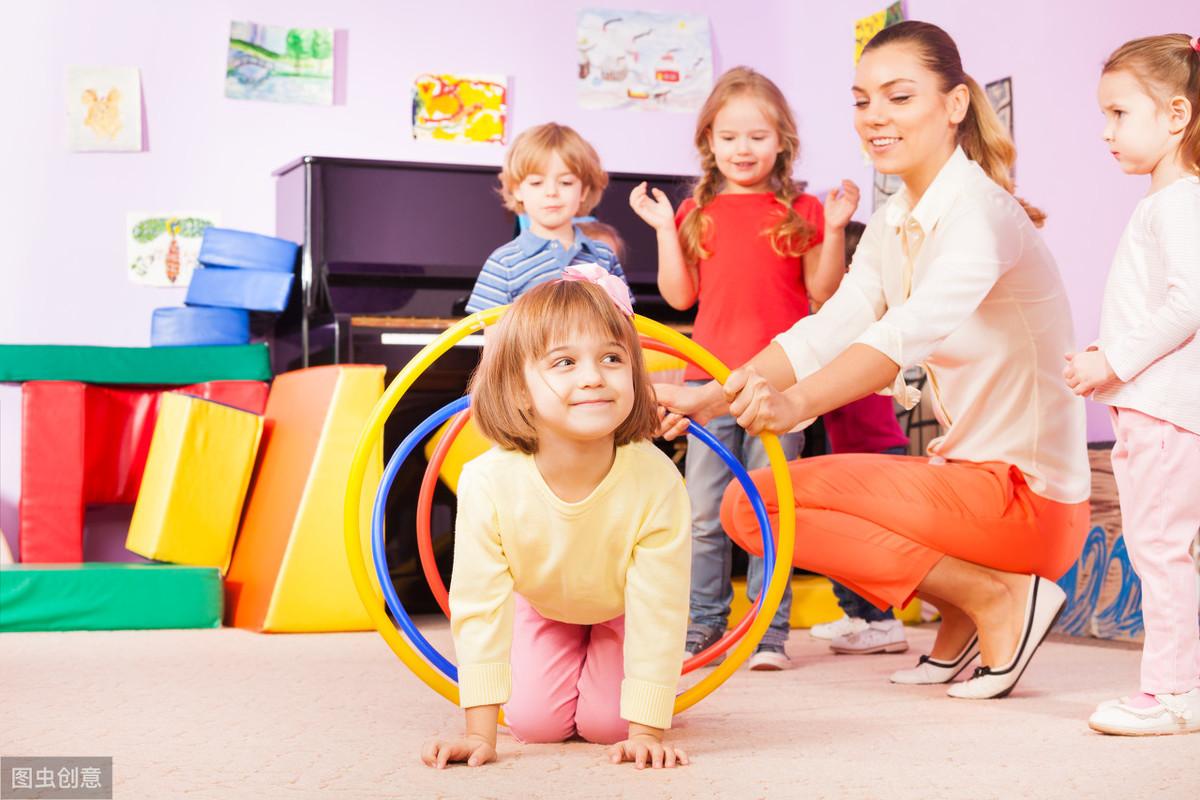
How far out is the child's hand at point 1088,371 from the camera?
1855mm

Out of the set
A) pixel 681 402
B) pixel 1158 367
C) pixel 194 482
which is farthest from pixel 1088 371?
pixel 194 482

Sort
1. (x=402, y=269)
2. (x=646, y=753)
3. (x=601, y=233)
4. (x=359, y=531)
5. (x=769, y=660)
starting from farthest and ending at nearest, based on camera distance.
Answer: (x=402, y=269), (x=601, y=233), (x=769, y=660), (x=359, y=531), (x=646, y=753)

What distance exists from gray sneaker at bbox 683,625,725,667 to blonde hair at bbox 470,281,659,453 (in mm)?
1007

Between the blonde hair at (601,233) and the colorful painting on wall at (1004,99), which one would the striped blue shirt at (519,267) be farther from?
the colorful painting on wall at (1004,99)

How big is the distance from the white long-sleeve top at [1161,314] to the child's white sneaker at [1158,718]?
15.1 inches

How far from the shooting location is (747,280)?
9.08 feet

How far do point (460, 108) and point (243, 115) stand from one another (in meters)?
0.68

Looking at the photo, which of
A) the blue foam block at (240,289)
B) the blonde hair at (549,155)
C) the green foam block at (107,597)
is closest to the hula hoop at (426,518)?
the blonde hair at (549,155)

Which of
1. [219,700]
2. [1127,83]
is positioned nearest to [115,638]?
[219,700]

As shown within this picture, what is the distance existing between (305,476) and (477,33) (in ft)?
5.68

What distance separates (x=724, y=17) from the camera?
4469 mm

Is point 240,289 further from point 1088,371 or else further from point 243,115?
point 1088,371

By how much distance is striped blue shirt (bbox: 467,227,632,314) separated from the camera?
2.92 metres

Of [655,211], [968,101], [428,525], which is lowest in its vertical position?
[428,525]
